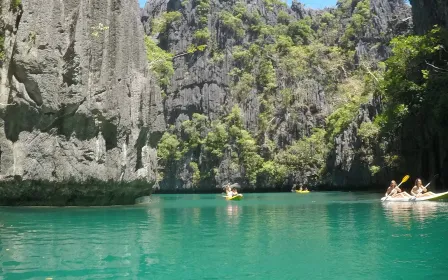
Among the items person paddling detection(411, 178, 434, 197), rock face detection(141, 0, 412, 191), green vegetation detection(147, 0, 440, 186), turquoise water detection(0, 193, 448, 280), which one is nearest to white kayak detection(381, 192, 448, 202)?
person paddling detection(411, 178, 434, 197)

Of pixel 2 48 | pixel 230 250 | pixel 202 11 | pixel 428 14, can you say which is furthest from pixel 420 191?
pixel 202 11

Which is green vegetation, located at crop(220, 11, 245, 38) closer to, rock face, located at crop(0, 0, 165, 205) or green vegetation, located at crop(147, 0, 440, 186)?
green vegetation, located at crop(147, 0, 440, 186)

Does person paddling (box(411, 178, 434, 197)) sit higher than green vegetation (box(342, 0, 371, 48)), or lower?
lower

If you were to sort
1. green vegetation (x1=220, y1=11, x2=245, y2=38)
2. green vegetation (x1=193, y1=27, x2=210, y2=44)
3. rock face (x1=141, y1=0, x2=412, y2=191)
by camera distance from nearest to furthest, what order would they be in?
rock face (x1=141, y1=0, x2=412, y2=191) → green vegetation (x1=193, y1=27, x2=210, y2=44) → green vegetation (x1=220, y1=11, x2=245, y2=38)

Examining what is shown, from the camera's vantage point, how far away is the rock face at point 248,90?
5019 centimetres

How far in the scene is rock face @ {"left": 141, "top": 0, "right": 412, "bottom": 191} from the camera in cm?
5019

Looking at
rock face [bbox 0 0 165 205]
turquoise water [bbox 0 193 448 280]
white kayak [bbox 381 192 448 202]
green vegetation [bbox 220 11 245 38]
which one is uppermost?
green vegetation [bbox 220 11 245 38]

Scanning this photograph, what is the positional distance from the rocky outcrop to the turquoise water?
1901 cm

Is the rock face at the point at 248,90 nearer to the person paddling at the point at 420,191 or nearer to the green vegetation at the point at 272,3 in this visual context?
the green vegetation at the point at 272,3

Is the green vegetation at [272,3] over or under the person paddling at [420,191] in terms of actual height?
over

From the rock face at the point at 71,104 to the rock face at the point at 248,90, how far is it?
25130mm

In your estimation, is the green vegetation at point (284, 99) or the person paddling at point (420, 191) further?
the green vegetation at point (284, 99)

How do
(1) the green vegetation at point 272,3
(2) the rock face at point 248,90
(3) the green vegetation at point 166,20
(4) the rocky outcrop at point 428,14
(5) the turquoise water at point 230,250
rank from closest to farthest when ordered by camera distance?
(5) the turquoise water at point 230,250 < (4) the rocky outcrop at point 428,14 < (2) the rock face at point 248,90 < (3) the green vegetation at point 166,20 < (1) the green vegetation at point 272,3

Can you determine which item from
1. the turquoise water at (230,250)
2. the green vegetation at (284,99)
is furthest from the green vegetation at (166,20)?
the turquoise water at (230,250)
